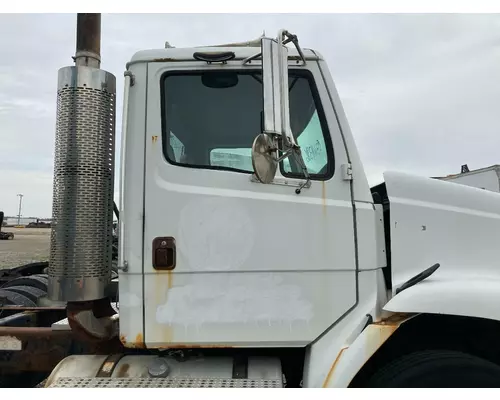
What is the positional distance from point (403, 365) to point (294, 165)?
1.22 m

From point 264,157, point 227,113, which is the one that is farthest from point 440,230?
point 227,113

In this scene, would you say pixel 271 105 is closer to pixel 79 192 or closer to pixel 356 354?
pixel 79 192

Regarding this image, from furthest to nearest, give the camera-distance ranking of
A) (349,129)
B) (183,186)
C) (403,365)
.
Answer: (349,129) < (183,186) < (403,365)

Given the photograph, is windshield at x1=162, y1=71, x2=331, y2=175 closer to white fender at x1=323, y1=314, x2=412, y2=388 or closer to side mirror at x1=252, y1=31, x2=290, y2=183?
side mirror at x1=252, y1=31, x2=290, y2=183

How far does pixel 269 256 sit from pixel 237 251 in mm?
179

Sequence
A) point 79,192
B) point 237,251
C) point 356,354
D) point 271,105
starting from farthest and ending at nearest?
point 79,192 < point 237,251 < point 356,354 < point 271,105

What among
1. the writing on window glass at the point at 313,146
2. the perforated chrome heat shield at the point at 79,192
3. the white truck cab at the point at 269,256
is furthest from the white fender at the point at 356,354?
the perforated chrome heat shield at the point at 79,192

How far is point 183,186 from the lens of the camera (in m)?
2.25

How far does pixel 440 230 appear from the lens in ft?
7.82

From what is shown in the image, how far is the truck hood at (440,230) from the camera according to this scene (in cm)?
234

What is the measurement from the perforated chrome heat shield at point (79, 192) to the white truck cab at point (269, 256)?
0.23 m

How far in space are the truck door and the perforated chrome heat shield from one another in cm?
34
